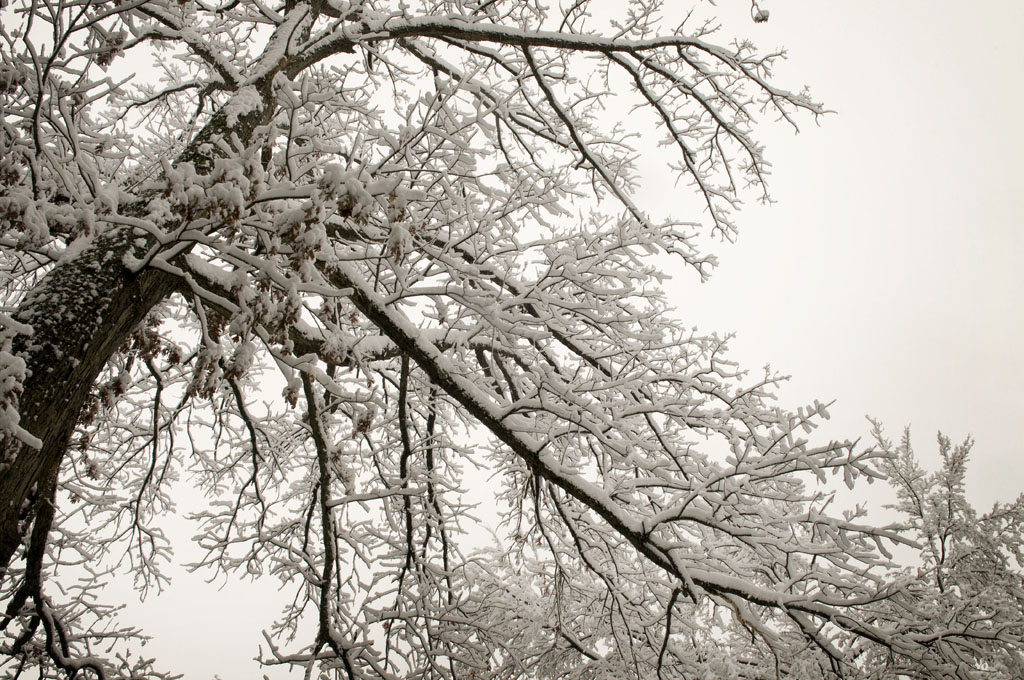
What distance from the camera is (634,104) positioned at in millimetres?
4320

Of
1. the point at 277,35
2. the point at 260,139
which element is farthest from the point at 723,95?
the point at 260,139

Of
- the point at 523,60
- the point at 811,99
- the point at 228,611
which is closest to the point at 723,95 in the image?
the point at 811,99

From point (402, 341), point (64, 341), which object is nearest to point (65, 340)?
point (64, 341)

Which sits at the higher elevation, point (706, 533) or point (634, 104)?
point (634, 104)

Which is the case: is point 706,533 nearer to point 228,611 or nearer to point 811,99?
point 811,99

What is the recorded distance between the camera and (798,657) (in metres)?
5.07

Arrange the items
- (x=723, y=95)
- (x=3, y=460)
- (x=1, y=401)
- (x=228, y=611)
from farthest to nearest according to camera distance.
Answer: (x=228, y=611) → (x=723, y=95) → (x=3, y=460) → (x=1, y=401)

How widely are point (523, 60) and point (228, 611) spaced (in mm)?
87817

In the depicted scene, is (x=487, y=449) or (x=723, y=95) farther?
(x=487, y=449)

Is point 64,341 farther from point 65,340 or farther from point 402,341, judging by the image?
point 402,341

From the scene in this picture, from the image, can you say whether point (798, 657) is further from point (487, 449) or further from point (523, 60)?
point (523, 60)

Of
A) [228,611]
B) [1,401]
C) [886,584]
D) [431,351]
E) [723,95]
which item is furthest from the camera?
[228,611]

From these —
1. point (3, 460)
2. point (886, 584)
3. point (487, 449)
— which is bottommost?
point (886, 584)

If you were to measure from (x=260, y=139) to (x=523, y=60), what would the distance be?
8.57 ft
